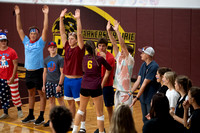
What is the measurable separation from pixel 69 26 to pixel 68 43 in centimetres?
679

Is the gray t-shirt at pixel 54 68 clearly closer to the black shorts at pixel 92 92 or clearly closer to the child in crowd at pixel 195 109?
the black shorts at pixel 92 92

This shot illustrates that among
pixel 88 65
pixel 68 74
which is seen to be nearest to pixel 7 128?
pixel 68 74

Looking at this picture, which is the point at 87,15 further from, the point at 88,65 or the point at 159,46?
the point at 88,65

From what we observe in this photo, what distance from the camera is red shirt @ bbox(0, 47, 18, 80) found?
7.58m

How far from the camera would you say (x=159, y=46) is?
11016 mm

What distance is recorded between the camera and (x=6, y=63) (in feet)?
24.9

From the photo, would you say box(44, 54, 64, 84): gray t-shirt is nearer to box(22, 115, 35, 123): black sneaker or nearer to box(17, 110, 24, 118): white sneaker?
box(22, 115, 35, 123): black sneaker

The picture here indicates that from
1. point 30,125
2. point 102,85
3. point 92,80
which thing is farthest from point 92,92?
point 30,125

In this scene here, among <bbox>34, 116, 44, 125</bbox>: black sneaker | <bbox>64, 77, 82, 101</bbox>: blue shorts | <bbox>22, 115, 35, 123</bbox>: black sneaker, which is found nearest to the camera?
<bbox>64, 77, 82, 101</bbox>: blue shorts

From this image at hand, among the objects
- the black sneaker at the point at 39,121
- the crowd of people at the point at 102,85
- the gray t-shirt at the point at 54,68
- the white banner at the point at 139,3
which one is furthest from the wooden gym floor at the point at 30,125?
the white banner at the point at 139,3

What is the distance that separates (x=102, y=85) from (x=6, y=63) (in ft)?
8.37

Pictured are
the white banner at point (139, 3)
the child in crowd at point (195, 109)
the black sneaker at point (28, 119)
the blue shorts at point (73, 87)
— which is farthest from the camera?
the white banner at point (139, 3)

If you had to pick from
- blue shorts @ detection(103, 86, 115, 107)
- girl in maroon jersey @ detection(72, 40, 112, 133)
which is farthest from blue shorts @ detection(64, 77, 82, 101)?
blue shorts @ detection(103, 86, 115, 107)

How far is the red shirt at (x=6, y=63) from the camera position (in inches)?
298
